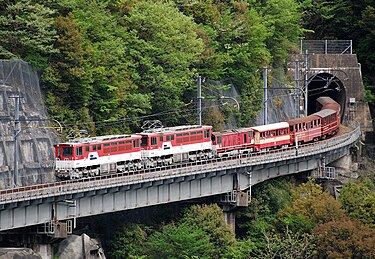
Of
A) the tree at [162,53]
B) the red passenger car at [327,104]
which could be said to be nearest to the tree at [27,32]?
the tree at [162,53]

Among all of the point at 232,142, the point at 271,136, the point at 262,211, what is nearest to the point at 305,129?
the point at 271,136

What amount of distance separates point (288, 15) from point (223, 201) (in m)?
41.7

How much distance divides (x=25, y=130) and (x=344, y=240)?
23.3 metres

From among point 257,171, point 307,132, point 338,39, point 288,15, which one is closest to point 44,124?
point 257,171

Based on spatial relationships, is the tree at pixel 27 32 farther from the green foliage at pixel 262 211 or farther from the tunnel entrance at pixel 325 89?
the tunnel entrance at pixel 325 89

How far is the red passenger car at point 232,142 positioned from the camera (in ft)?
292

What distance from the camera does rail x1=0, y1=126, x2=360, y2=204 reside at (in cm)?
6806

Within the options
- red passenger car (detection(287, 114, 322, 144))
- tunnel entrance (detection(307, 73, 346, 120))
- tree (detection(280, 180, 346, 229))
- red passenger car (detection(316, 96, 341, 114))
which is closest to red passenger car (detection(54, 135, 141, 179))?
tree (detection(280, 180, 346, 229))

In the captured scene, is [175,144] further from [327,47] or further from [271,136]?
[327,47]

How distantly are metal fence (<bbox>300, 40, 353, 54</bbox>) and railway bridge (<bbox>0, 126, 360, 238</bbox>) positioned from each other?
2953 centimetres

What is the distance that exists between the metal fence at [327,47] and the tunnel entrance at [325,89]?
10.3 ft

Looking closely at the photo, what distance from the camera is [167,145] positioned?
83812mm

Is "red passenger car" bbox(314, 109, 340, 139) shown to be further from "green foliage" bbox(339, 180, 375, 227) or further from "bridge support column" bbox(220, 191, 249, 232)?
"bridge support column" bbox(220, 191, 249, 232)

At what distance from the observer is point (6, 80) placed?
3142 inches
